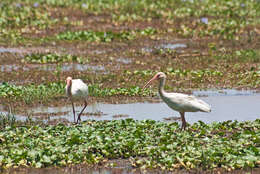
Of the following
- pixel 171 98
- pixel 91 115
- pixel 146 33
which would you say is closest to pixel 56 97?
pixel 91 115

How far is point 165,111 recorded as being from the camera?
14.5 meters

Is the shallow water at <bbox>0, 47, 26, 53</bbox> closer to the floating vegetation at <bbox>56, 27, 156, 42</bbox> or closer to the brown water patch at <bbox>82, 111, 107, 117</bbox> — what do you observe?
the floating vegetation at <bbox>56, 27, 156, 42</bbox>

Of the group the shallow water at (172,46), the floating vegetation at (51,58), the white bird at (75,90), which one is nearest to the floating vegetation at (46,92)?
the white bird at (75,90)

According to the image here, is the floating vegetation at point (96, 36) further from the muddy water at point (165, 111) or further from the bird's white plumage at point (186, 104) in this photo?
the bird's white plumage at point (186, 104)

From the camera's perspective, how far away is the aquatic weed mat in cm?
954

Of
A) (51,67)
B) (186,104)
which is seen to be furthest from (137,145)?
(51,67)

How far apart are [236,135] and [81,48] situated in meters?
12.7

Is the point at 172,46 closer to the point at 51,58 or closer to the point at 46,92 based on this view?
the point at 51,58

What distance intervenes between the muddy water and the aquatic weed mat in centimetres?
178

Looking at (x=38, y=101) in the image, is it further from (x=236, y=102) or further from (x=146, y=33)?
(x=146, y=33)

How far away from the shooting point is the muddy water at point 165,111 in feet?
45.0

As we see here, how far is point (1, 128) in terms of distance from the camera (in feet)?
39.5

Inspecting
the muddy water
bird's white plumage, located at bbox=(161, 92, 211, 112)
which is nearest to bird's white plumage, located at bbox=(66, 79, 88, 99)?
the muddy water

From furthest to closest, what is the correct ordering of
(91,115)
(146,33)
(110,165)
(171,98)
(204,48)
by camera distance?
(146,33) → (204,48) → (91,115) → (171,98) → (110,165)
